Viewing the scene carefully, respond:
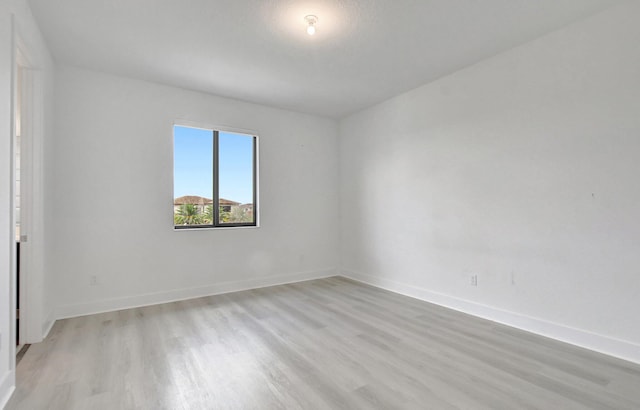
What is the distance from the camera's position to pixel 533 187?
118 inches

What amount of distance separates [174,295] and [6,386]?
207 centimetres

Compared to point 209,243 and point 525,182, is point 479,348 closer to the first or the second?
point 525,182

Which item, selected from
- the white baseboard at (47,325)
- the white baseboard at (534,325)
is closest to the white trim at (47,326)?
the white baseboard at (47,325)

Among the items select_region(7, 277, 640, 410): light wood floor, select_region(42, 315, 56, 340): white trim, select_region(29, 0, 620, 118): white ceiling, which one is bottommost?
select_region(7, 277, 640, 410): light wood floor

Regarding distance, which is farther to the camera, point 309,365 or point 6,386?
point 309,365

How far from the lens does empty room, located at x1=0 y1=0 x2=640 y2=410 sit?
2168mm

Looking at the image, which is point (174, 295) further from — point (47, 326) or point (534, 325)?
point (534, 325)

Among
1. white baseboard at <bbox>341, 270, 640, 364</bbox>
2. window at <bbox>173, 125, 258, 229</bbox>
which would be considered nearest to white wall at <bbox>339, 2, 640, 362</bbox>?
white baseboard at <bbox>341, 270, 640, 364</bbox>

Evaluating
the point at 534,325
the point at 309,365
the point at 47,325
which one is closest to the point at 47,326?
the point at 47,325

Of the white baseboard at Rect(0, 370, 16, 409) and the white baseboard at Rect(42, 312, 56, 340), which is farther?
the white baseboard at Rect(42, 312, 56, 340)

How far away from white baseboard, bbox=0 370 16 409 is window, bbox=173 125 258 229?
2252mm

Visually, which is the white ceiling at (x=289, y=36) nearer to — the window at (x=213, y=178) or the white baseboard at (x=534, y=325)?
the window at (x=213, y=178)

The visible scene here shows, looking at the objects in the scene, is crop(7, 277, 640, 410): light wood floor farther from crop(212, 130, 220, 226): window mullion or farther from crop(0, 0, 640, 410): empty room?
crop(212, 130, 220, 226): window mullion

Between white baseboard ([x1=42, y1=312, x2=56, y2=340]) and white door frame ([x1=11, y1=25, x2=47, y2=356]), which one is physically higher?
white door frame ([x1=11, y1=25, x2=47, y2=356])
